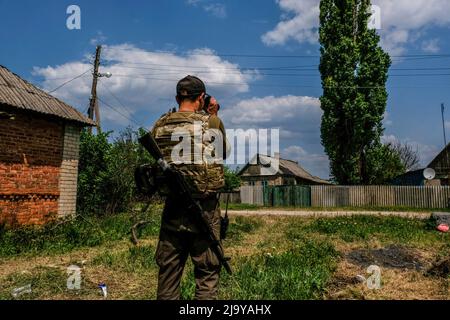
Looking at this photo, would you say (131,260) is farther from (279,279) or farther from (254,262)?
(279,279)

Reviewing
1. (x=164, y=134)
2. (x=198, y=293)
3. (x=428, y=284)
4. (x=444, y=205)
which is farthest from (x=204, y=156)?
(x=444, y=205)

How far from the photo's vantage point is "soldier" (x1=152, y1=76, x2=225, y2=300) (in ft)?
9.59

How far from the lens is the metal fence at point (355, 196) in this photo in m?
23.2

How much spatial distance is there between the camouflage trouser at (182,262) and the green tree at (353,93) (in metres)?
23.4

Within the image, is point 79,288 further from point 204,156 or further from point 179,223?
point 204,156

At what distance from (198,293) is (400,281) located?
3.56m

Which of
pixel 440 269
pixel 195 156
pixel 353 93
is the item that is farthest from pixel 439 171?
pixel 195 156

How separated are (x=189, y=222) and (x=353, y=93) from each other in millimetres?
24147

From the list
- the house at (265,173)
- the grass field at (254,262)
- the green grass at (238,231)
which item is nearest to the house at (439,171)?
the house at (265,173)

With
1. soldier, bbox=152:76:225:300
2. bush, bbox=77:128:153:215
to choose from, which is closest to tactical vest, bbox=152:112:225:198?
soldier, bbox=152:76:225:300

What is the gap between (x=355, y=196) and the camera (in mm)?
24766

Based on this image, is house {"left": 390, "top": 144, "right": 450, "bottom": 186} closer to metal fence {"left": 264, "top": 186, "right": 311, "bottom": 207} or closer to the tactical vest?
metal fence {"left": 264, "top": 186, "right": 311, "bottom": 207}

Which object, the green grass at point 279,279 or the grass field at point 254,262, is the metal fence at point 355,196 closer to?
the grass field at point 254,262

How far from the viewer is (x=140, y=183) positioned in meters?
3.06
